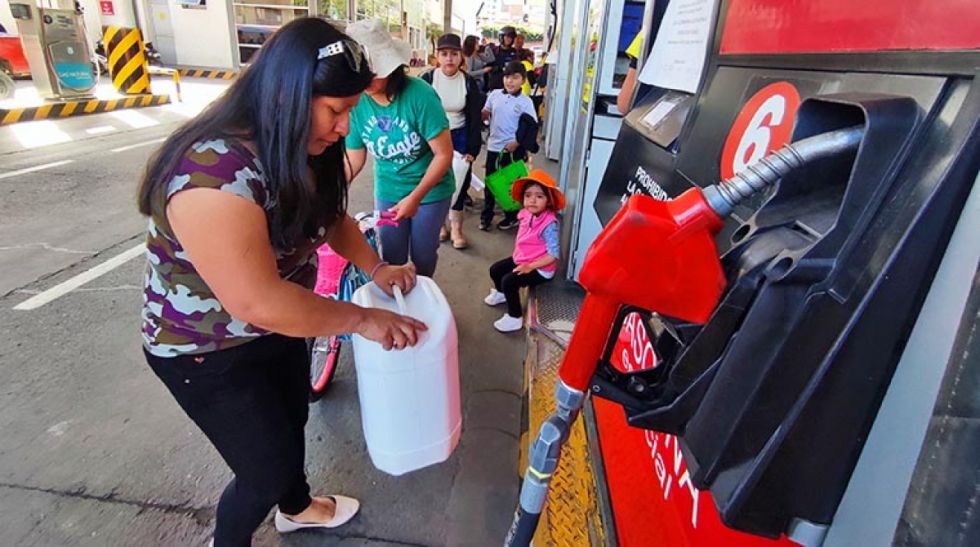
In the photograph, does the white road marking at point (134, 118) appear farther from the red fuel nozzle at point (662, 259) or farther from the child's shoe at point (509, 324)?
the red fuel nozzle at point (662, 259)

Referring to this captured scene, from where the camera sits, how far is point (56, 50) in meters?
10.3

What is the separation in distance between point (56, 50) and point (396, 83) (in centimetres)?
1124

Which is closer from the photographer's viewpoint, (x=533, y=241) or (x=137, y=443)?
(x=137, y=443)

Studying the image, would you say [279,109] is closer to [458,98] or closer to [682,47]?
[682,47]

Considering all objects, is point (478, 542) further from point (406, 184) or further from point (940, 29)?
point (940, 29)

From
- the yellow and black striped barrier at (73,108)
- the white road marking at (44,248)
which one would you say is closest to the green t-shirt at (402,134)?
the white road marking at (44,248)

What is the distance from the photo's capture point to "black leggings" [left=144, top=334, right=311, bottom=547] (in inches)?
56.4

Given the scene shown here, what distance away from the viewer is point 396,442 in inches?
65.2

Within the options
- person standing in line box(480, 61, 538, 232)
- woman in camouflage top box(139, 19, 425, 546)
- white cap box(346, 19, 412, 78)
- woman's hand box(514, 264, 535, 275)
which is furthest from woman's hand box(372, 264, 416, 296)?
person standing in line box(480, 61, 538, 232)

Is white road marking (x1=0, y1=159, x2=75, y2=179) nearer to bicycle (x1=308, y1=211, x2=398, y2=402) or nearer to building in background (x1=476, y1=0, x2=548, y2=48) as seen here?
bicycle (x1=308, y1=211, x2=398, y2=402)

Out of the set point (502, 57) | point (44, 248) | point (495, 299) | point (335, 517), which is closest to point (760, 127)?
point (335, 517)

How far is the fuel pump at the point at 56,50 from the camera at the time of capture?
991 centimetres

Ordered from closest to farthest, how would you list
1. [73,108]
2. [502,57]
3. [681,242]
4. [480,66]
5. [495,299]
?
[681,242] → [495,299] → [502,57] → [480,66] → [73,108]

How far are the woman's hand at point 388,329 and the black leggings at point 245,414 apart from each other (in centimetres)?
31
